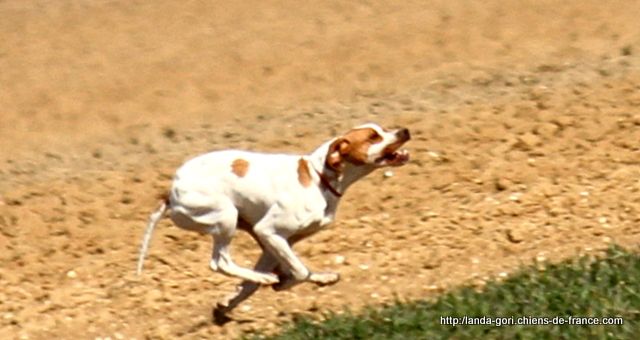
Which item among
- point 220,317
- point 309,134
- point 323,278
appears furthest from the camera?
point 309,134

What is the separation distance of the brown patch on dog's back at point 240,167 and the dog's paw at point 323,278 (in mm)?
691

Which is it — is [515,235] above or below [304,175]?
below

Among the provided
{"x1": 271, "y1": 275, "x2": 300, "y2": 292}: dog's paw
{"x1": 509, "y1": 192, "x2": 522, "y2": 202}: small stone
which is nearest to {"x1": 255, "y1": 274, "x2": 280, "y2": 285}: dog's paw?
{"x1": 271, "y1": 275, "x2": 300, "y2": 292}: dog's paw

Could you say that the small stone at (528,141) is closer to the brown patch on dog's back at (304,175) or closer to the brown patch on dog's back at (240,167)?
the brown patch on dog's back at (304,175)

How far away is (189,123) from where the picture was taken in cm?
1357

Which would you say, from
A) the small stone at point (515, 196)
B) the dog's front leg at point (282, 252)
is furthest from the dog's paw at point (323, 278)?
the small stone at point (515, 196)

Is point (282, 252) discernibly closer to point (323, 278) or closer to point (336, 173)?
point (323, 278)

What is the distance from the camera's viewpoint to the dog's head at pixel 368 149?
873 cm

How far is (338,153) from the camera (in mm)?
8773

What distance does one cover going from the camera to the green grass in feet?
27.8

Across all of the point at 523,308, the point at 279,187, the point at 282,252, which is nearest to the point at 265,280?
the point at 282,252

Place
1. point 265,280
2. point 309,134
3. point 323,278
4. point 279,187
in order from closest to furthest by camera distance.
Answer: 1. point 279,187
2. point 265,280
3. point 323,278
4. point 309,134

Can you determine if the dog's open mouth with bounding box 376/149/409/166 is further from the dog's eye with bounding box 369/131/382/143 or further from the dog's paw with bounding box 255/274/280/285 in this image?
the dog's paw with bounding box 255/274/280/285

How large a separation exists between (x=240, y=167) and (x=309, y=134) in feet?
13.4
